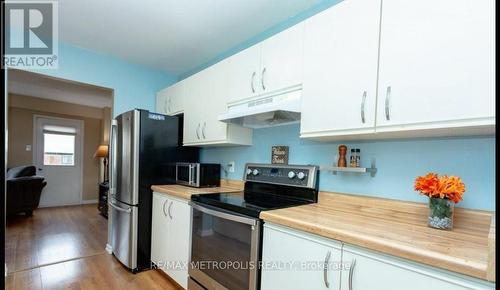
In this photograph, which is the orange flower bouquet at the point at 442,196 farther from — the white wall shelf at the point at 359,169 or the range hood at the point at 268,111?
the range hood at the point at 268,111

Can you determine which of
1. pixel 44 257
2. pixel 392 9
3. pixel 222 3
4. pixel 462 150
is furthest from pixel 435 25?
pixel 44 257

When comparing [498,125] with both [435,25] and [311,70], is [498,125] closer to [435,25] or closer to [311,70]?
[435,25]

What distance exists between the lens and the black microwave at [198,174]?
2.27m

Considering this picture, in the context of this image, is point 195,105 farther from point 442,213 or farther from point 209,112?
point 442,213

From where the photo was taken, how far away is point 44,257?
249 cm

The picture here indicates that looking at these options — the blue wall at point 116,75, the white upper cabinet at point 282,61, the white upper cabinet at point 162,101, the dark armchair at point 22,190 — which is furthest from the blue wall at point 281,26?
the dark armchair at point 22,190

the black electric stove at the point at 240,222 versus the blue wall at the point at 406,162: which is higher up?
the blue wall at the point at 406,162

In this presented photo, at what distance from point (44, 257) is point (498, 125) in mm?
3486

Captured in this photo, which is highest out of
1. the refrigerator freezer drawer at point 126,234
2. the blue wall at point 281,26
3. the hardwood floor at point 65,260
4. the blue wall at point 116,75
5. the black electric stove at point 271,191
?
the blue wall at point 281,26

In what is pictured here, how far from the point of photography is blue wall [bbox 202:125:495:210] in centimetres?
111

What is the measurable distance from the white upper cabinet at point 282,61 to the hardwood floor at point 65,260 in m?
1.85

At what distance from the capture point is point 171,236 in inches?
79.6

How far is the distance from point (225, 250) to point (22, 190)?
4.33 m

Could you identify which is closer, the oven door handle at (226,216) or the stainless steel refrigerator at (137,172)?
the oven door handle at (226,216)
